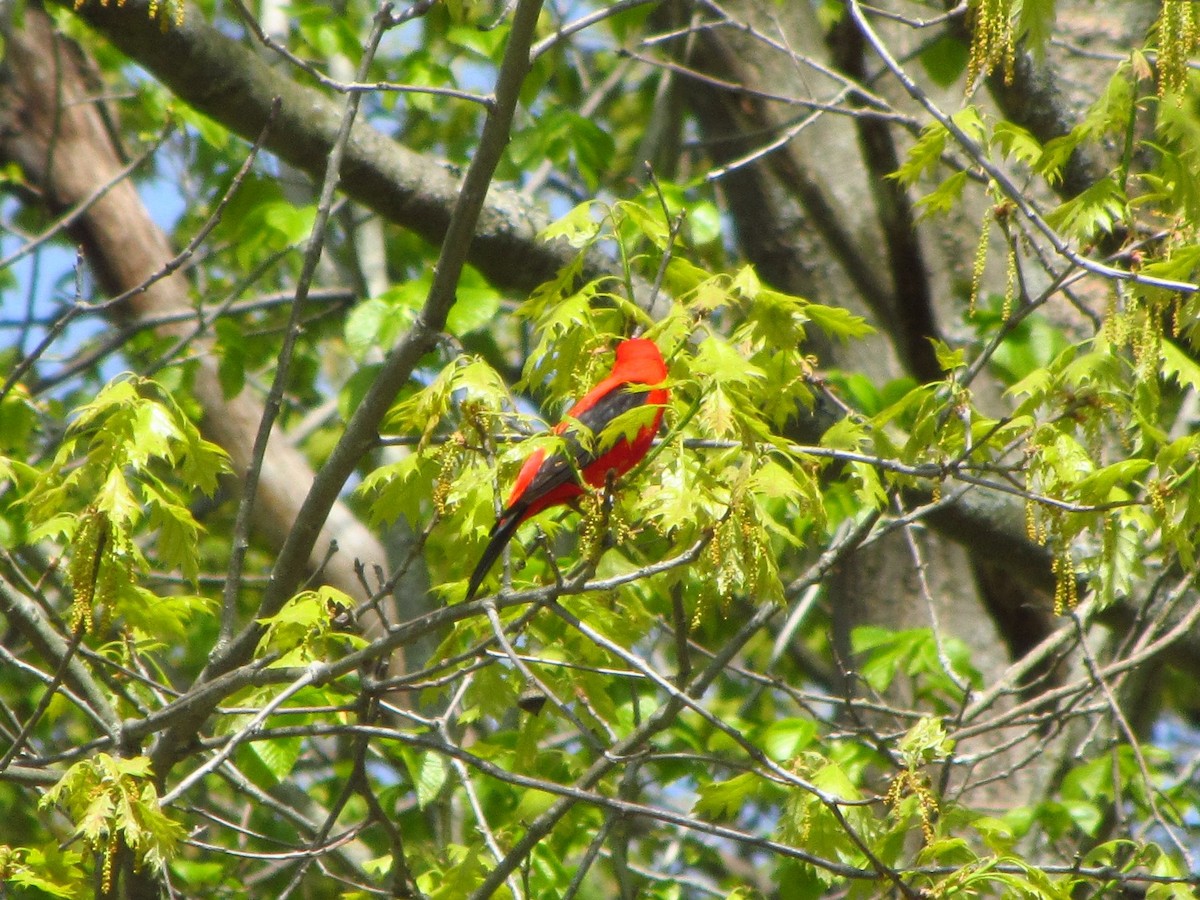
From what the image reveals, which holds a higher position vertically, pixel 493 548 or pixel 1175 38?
pixel 1175 38

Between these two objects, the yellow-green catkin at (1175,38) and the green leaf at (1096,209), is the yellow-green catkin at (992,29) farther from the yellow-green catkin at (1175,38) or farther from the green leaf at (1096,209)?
the green leaf at (1096,209)

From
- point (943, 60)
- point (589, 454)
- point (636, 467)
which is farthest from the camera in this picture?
point (943, 60)

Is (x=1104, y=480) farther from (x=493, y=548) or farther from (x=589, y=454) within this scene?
(x=493, y=548)

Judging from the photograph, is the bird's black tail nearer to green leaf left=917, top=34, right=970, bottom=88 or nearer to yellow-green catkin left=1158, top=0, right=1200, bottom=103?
yellow-green catkin left=1158, top=0, right=1200, bottom=103

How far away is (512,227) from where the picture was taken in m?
4.21

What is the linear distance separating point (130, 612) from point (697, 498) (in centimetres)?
158

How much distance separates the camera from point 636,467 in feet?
8.19

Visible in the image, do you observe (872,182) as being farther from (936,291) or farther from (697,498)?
(697,498)

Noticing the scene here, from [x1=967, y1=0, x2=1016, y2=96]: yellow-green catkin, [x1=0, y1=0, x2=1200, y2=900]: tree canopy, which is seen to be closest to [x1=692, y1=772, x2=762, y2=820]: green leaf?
[x1=0, y1=0, x2=1200, y2=900]: tree canopy

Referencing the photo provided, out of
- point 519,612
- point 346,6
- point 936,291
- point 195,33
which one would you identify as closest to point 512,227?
point 195,33

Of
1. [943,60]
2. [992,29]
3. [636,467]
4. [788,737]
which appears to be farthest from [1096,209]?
[943,60]

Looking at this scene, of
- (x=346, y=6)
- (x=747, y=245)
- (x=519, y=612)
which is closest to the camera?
(x=519, y=612)

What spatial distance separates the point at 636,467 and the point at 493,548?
757 millimetres

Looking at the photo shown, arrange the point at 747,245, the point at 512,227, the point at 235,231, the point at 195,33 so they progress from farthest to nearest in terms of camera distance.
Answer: the point at 747,245 → the point at 235,231 → the point at 512,227 → the point at 195,33
